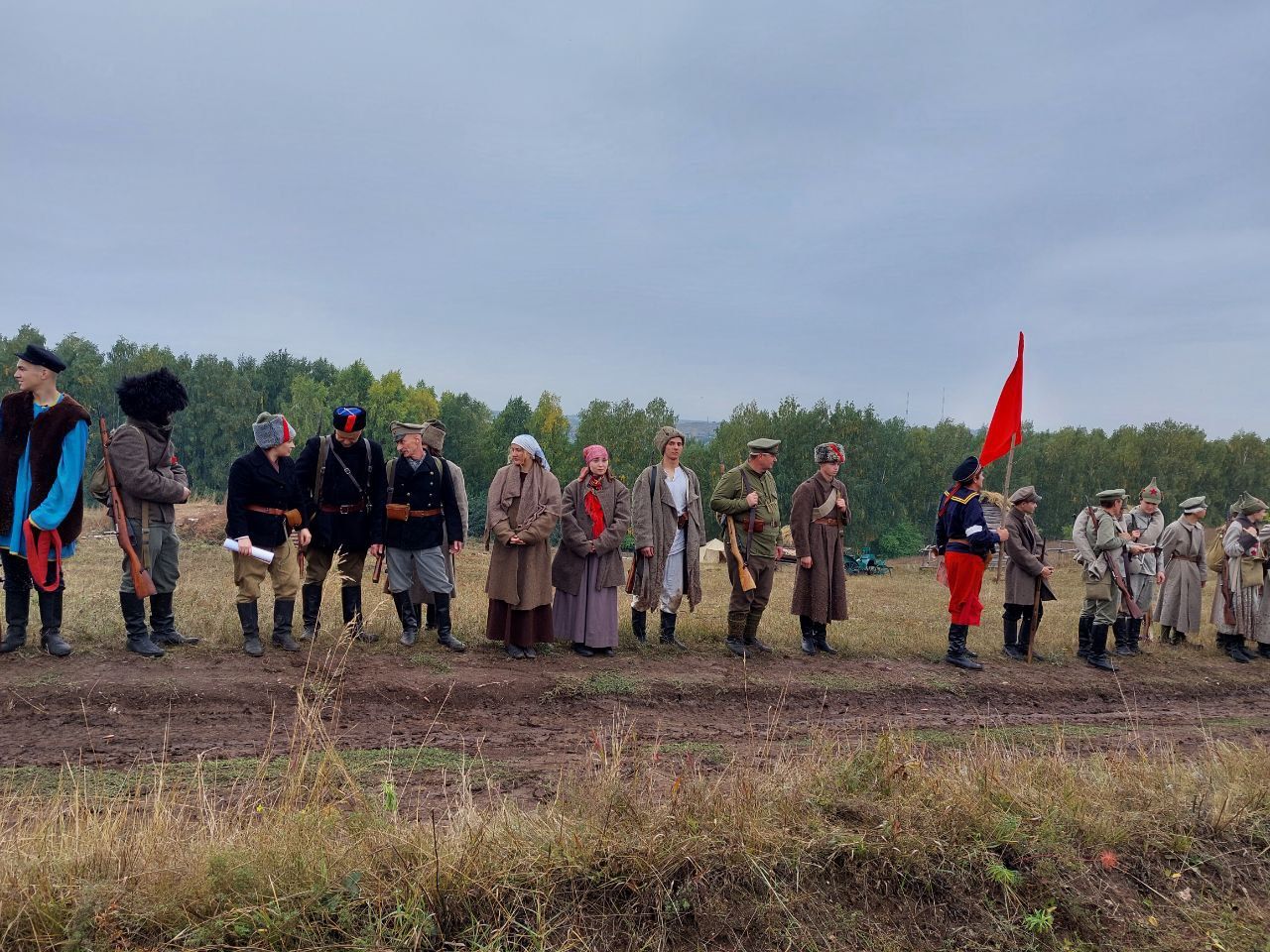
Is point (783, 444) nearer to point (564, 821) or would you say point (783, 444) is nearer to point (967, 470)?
point (967, 470)

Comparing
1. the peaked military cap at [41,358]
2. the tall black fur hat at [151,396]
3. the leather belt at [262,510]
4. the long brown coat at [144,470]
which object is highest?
the peaked military cap at [41,358]

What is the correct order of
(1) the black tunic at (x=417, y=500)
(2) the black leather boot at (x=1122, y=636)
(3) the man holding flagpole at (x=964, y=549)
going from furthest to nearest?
(2) the black leather boot at (x=1122, y=636) < (3) the man holding flagpole at (x=964, y=549) < (1) the black tunic at (x=417, y=500)

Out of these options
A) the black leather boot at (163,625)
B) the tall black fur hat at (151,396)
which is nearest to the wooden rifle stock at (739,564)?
the black leather boot at (163,625)

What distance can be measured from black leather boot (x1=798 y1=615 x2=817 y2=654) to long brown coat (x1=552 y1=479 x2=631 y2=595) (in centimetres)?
216

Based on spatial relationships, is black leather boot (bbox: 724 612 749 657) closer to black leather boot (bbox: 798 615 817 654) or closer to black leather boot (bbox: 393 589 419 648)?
black leather boot (bbox: 798 615 817 654)

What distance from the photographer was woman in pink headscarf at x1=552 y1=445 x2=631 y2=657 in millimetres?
7949

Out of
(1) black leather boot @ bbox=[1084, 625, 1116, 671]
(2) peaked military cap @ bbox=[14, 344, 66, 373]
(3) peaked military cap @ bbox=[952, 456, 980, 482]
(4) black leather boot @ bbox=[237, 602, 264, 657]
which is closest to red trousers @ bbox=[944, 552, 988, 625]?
(3) peaked military cap @ bbox=[952, 456, 980, 482]

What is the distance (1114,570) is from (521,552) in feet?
21.6

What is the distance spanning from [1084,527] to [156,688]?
9379mm

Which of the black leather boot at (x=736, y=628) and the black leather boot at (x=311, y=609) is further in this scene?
the black leather boot at (x=736, y=628)

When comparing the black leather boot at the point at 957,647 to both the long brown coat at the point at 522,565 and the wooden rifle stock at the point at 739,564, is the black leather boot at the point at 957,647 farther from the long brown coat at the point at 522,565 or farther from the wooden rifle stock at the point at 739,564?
the long brown coat at the point at 522,565

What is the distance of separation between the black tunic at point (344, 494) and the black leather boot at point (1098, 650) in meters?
7.65

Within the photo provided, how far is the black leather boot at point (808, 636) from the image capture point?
29.1 feet

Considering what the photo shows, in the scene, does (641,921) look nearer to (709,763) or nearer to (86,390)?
(709,763)
